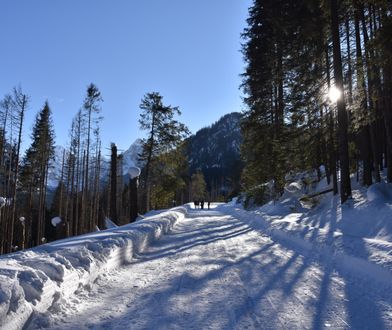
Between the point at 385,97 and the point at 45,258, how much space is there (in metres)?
13.5

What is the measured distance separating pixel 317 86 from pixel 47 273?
15.1 metres

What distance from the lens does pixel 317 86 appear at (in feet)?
53.8

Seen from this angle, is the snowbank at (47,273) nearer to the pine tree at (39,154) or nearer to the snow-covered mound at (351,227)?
the snow-covered mound at (351,227)

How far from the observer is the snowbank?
139 inches

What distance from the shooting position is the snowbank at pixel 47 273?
11.6 ft

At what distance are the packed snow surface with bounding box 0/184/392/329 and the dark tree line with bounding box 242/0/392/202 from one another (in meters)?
6.71

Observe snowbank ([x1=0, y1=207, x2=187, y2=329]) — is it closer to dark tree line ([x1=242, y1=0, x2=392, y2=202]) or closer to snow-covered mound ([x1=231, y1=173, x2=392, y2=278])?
snow-covered mound ([x1=231, y1=173, x2=392, y2=278])

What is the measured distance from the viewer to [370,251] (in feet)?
22.3

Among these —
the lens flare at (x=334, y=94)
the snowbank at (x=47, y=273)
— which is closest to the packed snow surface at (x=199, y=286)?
the snowbank at (x=47, y=273)

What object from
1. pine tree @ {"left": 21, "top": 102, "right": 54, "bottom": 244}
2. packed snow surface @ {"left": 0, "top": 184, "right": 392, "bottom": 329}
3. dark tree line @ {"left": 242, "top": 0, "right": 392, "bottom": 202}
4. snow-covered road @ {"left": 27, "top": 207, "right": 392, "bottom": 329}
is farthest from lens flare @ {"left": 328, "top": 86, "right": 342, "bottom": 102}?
pine tree @ {"left": 21, "top": 102, "right": 54, "bottom": 244}

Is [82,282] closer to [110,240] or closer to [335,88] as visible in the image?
[110,240]

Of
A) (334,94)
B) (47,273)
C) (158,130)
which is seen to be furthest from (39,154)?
(47,273)

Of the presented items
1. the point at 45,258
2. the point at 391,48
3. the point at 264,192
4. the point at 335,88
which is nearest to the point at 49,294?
the point at 45,258

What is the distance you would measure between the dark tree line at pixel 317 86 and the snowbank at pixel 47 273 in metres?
10.5
